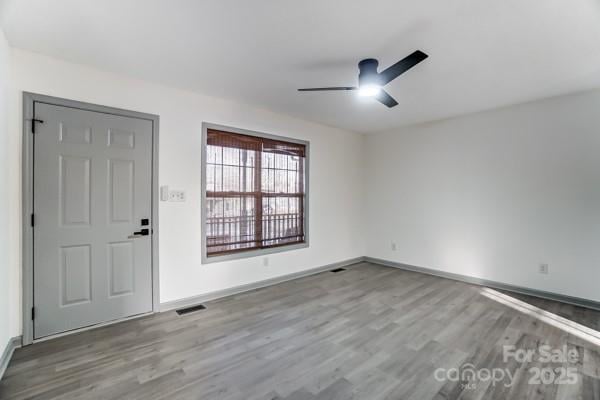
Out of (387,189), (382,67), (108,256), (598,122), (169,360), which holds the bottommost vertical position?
(169,360)

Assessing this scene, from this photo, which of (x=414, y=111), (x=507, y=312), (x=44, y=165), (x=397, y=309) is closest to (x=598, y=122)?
(x=414, y=111)

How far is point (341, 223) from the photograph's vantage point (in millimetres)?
5250

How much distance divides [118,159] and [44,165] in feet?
1.88

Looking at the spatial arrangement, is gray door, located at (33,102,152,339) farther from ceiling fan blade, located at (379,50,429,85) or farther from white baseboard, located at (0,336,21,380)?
ceiling fan blade, located at (379,50,429,85)

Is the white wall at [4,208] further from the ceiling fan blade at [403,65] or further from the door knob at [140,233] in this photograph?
the ceiling fan blade at [403,65]

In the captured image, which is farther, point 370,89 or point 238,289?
point 238,289

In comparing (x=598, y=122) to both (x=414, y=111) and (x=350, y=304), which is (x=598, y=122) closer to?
(x=414, y=111)

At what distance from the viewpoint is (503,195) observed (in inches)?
155

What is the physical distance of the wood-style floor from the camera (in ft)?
6.22

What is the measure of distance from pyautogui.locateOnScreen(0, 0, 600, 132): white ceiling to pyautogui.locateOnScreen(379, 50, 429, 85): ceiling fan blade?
0.23 metres

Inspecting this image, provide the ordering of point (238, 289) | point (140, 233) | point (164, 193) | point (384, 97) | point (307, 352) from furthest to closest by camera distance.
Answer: point (238, 289) < point (164, 193) < point (140, 233) < point (384, 97) < point (307, 352)

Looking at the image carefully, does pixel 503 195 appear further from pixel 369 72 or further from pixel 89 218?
pixel 89 218

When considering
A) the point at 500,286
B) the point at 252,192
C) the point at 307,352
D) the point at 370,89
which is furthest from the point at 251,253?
the point at 500,286

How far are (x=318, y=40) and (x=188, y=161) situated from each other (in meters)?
2.02
